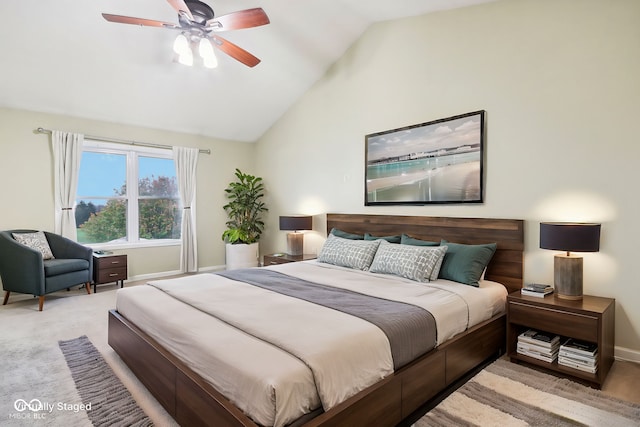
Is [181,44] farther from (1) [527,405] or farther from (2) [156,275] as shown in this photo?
(2) [156,275]

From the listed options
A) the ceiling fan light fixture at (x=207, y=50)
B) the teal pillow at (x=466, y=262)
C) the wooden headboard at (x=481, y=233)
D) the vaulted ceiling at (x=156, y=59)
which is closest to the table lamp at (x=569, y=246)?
the wooden headboard at (x=481, y=233)

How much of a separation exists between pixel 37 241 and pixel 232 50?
11.4ft

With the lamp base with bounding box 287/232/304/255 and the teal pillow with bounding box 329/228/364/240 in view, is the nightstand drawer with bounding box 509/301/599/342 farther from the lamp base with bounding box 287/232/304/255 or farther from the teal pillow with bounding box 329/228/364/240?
the lamp base with bounding box 287/232/304/255

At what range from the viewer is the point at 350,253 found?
12.1ft

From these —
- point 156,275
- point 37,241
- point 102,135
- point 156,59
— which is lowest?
point 156,275

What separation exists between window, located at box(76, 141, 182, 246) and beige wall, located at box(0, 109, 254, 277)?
0.80 feet

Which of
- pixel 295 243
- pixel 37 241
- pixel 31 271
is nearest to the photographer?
pixel 31 271

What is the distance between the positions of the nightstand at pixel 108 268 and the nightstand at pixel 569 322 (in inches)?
188

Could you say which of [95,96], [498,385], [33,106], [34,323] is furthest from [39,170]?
[498,385]

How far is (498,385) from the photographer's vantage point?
2.34m

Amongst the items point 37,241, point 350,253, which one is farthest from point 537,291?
point 37,241

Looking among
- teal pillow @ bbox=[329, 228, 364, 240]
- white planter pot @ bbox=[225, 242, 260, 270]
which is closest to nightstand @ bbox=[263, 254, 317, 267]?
teal pillow @ bbox=[329, 228, 364, 240]

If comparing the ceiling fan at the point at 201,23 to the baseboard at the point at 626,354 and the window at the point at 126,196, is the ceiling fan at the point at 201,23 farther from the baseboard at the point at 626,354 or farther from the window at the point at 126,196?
the baseboard at the point at 626,354

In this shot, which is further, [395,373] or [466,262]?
[466,262]
